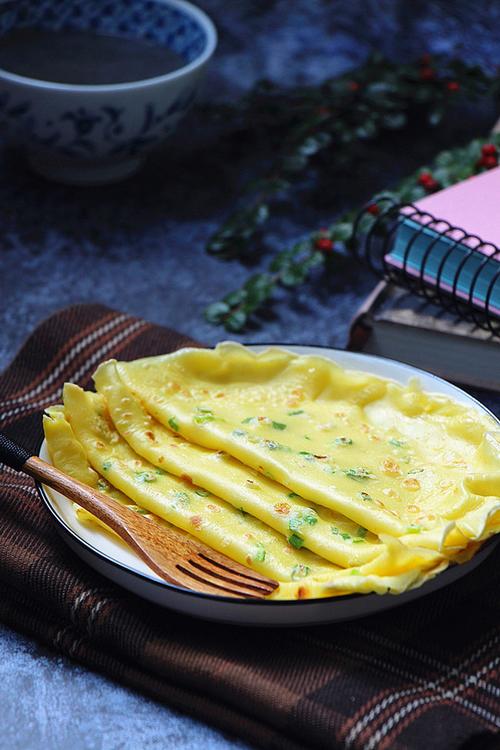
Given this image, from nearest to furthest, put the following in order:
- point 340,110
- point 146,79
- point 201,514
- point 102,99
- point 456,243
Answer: point 201,514 < point 456,243 < point 102,99 < point 146,79 < point 340,110

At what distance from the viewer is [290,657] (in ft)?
3.56

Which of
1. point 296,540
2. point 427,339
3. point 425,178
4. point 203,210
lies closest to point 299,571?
point 296,540

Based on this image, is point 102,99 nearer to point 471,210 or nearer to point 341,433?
point 471,210

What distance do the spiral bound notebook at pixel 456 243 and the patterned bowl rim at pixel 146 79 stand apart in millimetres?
525

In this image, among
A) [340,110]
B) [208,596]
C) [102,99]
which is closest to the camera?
[208,596]

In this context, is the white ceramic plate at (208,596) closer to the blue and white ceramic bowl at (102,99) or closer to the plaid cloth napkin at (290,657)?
the plaid cloth napkin at (290,657)

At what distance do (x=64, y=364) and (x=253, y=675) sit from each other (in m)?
0.67

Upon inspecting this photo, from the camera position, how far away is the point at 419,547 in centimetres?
108

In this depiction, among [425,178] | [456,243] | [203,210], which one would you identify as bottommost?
[203,210]

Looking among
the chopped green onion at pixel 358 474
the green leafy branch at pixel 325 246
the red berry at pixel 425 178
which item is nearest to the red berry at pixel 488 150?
the green leafy branch at pixel 325 246

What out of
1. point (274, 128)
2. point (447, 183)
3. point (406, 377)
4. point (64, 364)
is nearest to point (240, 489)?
point (406, 377)

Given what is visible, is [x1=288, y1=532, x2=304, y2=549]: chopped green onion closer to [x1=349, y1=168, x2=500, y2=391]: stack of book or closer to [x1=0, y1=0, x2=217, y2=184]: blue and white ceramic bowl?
[x1=349, y1=168, x2=500, y2=391]: stack of book

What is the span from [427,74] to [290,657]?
1.58m

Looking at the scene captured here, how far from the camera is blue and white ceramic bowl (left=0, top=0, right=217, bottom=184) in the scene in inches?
72.7
